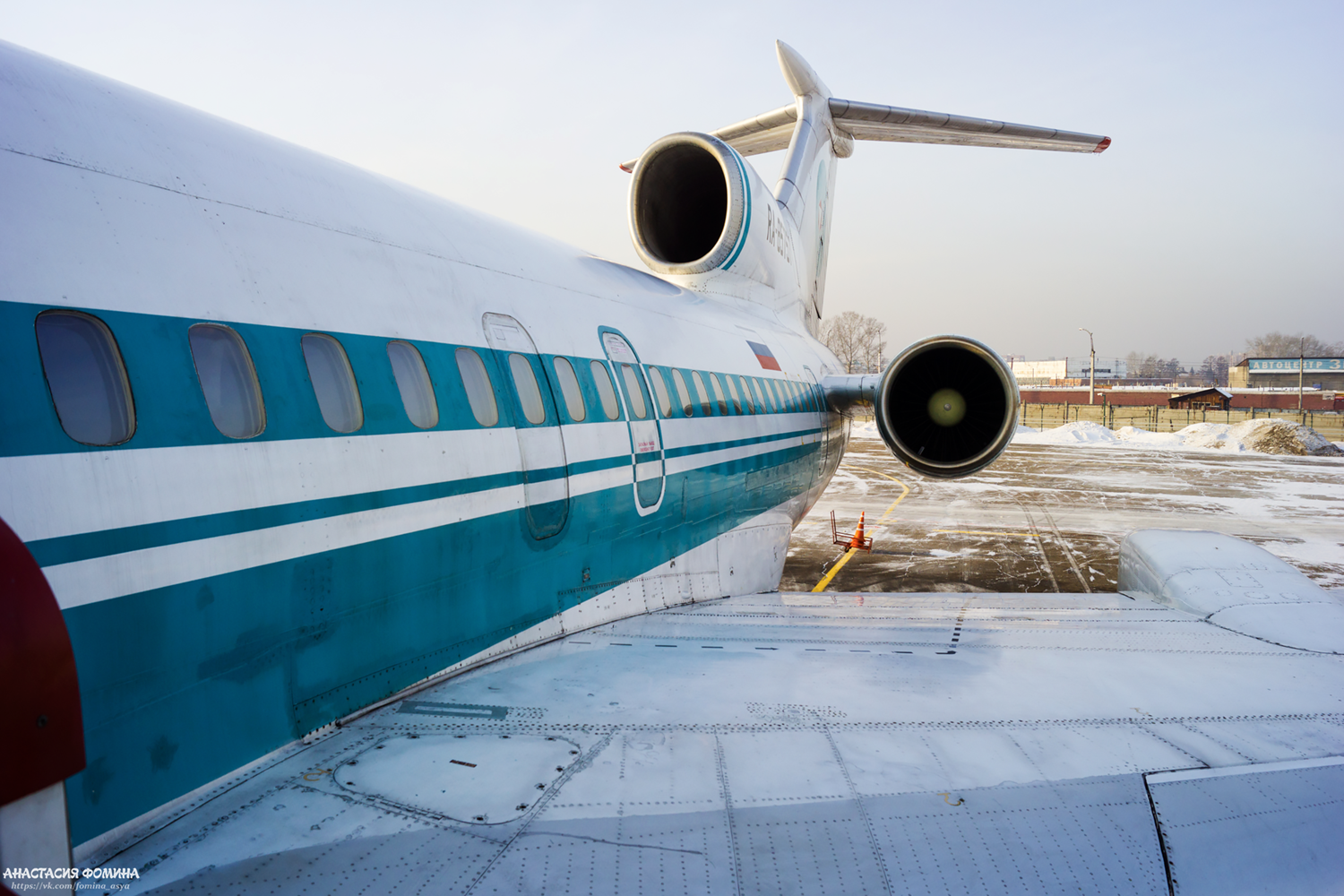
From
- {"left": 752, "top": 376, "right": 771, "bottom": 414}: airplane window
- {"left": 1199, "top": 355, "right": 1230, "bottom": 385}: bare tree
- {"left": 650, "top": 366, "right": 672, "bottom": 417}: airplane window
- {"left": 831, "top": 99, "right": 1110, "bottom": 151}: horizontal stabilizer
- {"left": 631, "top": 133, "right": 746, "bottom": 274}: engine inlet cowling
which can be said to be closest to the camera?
{"left": 650, "top": 366, "right": 672, "bottom": 417}: airplane window

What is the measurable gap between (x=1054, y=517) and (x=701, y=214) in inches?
433

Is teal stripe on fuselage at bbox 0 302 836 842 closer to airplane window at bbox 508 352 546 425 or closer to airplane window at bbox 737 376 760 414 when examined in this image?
airplane window at bbox 508 352 546 425

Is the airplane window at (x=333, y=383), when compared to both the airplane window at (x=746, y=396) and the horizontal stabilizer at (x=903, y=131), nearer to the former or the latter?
the airplane window at (x=746, y=396)

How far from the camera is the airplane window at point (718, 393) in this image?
7.12m

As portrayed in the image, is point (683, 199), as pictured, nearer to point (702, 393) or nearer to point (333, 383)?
point (702, 393)

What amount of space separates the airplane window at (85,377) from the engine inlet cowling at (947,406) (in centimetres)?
707

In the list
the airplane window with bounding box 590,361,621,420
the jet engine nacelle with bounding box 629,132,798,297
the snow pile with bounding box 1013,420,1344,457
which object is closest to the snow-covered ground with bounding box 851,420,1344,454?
the snow pile with bounding box 1013,420,1344,457

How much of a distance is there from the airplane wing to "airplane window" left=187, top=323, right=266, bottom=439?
1192 mm

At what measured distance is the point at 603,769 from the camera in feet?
9.23

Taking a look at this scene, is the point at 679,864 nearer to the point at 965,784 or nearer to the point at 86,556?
the point at 965,784

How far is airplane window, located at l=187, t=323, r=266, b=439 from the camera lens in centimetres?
264

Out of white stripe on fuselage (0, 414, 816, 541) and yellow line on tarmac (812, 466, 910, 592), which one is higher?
white stripe on fuselage (0, 414, 816, 541)

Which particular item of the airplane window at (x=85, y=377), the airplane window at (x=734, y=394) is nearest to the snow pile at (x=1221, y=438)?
the airplane window at (x=734, y=394)

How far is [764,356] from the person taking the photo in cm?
900
